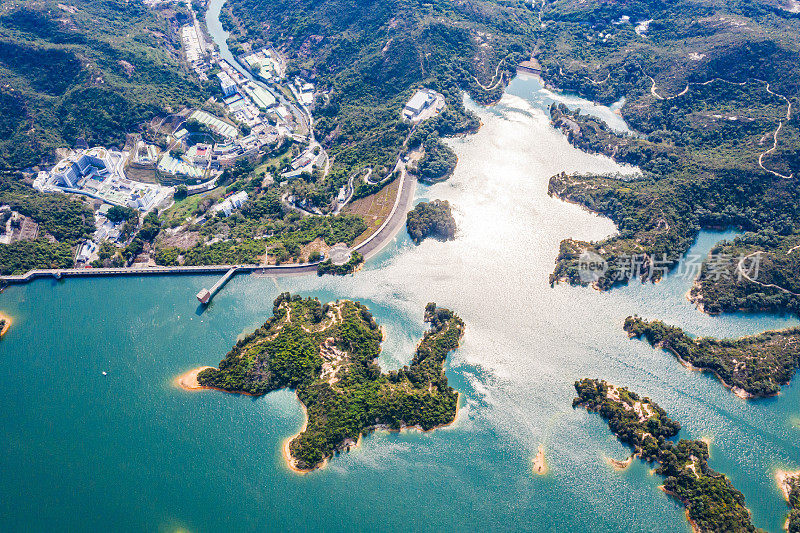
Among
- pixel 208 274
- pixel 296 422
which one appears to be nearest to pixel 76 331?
pixel 208 274

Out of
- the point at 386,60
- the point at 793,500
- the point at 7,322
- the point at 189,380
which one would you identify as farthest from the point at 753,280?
the point at 7,322

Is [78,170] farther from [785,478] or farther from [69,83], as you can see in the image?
[785,478]

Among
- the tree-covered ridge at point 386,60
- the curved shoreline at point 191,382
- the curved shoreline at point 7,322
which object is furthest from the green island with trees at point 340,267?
the curved shoreline at point 7,322

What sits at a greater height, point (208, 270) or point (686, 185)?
point (686, 185)

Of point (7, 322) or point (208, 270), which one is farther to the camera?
point (208, 270)

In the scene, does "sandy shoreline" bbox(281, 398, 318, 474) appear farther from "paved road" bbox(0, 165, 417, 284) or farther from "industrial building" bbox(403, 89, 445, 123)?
"industrial building" bbox(403, 89, 445, 123)

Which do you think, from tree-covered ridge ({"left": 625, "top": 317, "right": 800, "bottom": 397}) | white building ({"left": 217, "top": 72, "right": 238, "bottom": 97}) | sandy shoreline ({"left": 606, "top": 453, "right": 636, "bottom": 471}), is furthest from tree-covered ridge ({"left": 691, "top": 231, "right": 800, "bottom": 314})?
white building ({"left": 217, "top": 72, "right": 238, "bottom": 97})
